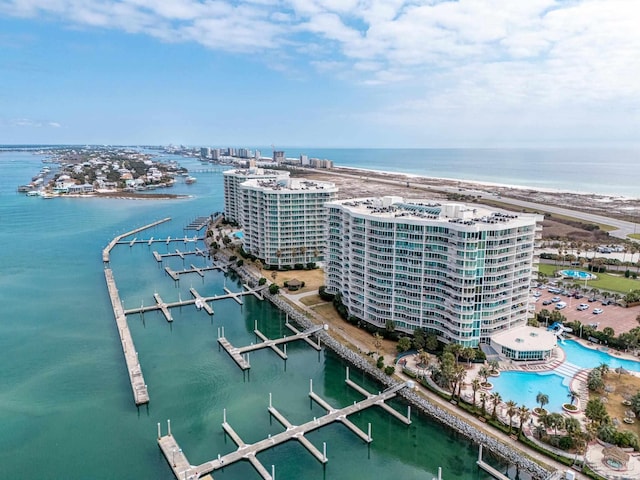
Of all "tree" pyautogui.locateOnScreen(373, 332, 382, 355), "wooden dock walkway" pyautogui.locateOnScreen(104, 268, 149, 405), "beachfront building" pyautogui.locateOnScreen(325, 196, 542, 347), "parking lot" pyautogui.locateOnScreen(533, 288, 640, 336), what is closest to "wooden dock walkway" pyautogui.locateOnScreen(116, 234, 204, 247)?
"wooden dock walkway" pyautogui.locateOnScreen(104, 268, 149, 405)

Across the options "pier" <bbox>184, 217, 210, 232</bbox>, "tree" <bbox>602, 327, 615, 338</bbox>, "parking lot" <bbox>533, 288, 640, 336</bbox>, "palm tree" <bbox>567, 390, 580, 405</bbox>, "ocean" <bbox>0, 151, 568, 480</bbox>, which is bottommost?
"ocean" <bbox>0, 151, 568, 480</bbox>

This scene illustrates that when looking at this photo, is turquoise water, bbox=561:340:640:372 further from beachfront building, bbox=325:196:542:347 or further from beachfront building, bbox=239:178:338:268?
beachfront building, bbox=239:178:338:268

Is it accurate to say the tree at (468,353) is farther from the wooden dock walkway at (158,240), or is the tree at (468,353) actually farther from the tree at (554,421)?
the wooden dock walkway at (158,240)

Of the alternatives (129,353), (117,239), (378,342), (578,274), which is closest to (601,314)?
(578,274)

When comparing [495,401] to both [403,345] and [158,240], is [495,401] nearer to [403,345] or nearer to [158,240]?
[403,345]

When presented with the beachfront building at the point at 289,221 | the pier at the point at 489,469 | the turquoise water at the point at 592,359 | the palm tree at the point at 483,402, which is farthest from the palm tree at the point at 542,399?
the beachfront building at the point at 289,221

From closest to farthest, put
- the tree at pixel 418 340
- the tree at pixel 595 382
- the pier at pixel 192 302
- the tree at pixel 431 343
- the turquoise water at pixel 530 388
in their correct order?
1. the turquoise water at pixel 530 388
2. the tree at pixel 595 382
3. the tree at pixel 431 343
4. the tree at pixel 418 340
5. the pier at pixel 192 302
